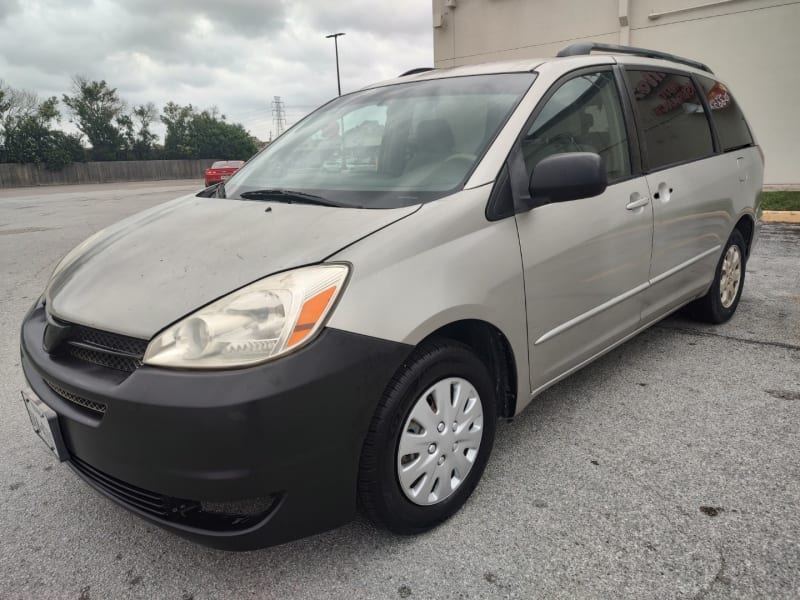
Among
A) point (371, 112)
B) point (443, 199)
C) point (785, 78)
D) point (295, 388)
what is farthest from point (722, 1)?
point (295, 388)

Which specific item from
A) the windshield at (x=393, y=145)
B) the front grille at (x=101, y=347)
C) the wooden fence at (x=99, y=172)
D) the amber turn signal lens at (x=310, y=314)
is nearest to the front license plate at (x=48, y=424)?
the front grille at (x=101, y=347)

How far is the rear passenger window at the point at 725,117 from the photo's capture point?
3738 millimetres

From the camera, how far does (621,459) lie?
7.98ft

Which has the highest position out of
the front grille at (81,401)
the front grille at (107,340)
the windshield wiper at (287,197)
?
the windshield wiper at (287,197)

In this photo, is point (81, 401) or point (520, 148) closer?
point (81, 401)

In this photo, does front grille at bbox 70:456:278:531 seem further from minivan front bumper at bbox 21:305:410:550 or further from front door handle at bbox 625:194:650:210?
front door handle at bbox 625:194:650:210

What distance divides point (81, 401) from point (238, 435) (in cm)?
60

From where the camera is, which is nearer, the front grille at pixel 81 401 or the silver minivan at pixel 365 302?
the silver minivan at pixel 365 302

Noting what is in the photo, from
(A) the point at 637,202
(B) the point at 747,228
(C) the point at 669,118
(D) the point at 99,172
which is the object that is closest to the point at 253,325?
(A) the point at 637,202

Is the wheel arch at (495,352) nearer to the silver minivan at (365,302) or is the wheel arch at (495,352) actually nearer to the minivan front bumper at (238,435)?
the silver minivan at (365,302)

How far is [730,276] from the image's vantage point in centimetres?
400

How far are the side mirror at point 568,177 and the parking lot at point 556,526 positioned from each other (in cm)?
110

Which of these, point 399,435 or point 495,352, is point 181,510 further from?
point 495,352

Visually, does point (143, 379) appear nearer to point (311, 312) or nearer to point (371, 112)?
point (311, 312)
